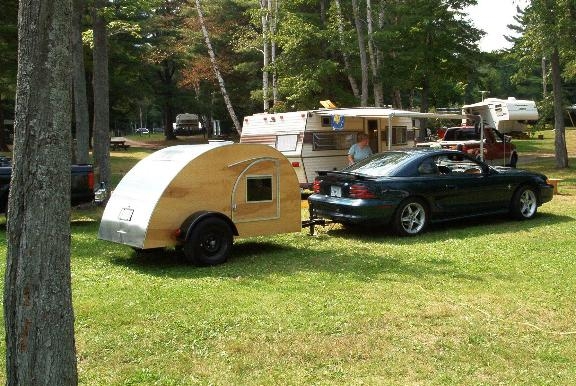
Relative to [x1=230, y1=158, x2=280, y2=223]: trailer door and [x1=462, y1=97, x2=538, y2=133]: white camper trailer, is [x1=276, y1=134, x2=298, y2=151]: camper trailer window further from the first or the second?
[x1=462, y1=97, x2=538, y2=133]: white camper trailer

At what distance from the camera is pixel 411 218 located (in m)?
10.5

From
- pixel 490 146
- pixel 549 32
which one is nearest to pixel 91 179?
pixel 490 146

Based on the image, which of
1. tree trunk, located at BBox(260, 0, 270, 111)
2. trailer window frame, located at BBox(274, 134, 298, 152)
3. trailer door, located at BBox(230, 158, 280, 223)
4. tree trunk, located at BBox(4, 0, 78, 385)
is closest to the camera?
tree trunk, located at BBox(4, 0, 78, 385)

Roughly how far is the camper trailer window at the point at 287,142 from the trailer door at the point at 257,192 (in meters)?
7.35

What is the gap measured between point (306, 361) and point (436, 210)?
251 inches

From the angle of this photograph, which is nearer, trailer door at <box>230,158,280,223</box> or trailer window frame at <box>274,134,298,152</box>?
trailer door at <box>230,158,280,223</box>

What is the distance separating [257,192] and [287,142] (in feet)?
25.6

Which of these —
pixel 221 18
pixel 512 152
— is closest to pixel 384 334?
pixel 512 152

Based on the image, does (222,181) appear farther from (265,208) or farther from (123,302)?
(123,302)

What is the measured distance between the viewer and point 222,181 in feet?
28.1

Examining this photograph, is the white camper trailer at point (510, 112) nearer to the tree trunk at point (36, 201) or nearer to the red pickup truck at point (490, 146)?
the red pickup truck at point (490, 146)

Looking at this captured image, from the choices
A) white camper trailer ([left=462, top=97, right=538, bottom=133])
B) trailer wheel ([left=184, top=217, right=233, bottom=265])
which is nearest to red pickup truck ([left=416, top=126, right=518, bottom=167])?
white camper trailer ([left=462, top=97, right=538, bottom=133])

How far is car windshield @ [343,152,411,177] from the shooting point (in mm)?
10602

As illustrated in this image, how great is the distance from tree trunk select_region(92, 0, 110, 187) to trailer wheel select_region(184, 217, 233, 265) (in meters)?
7.29
